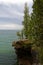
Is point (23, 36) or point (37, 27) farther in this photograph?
point (23, 36)

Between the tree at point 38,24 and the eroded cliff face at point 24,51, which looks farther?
the eroded cliff face at point 24,51

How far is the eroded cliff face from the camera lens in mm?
46844

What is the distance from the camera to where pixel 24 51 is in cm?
4856

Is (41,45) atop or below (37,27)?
below

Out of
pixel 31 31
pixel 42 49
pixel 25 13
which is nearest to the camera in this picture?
pixel 42 49

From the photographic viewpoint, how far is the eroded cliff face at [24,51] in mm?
46844

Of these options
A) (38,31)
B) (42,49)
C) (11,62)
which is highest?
(38,31)

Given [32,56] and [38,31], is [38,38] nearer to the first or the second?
[38,31]

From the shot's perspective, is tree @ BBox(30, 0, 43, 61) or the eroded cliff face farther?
the eroded cliff face

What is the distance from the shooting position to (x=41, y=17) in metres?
26.7

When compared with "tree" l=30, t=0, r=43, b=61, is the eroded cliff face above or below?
below

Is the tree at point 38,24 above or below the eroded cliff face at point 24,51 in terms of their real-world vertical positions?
above

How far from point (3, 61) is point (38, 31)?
3922 cm

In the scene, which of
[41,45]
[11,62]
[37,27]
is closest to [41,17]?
[37,27]
